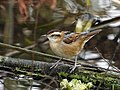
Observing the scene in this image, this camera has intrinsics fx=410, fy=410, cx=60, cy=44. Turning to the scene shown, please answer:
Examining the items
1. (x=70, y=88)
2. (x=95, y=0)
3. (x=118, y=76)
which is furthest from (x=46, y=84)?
(x=95, y=0)

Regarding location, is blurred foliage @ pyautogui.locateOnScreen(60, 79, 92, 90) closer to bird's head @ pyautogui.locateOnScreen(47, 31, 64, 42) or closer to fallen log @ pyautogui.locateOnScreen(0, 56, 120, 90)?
fallen log @ pyautogui.locateOnScreen(0, 56, 120, 90)

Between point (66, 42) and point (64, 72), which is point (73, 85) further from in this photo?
point (66, 42)

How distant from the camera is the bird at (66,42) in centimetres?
433

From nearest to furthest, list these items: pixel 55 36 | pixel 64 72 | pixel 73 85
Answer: pixel 73 85 < pixel 64 72 < pixel 55 36

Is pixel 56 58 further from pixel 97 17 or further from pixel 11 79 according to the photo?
pixel 97 17

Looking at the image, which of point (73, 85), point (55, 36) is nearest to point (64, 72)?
point (73, 85)

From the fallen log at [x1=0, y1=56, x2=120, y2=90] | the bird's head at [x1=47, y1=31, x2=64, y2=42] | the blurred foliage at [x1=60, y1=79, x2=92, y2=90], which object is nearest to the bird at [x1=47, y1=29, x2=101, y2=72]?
the bird's head at [x1=47, y1=31, x2=64, y2=42]

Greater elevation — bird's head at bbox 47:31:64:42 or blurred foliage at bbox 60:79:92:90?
bird's head at bbox 47:31:64:42

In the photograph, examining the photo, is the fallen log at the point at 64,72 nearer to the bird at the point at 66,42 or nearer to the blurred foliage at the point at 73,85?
the blurred foliage at the point at 73,85

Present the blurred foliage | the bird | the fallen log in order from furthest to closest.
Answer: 1. the bird
2. the fallen log
3. the blurred foliage

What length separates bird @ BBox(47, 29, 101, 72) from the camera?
171 inches

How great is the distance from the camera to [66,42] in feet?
14.6

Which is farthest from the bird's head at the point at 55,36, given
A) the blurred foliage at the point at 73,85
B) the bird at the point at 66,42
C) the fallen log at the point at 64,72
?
the blurred foliage at the point at 73,85

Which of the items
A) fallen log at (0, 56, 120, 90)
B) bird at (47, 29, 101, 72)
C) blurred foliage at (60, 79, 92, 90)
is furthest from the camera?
bird at (47, 29, 101, 72)
